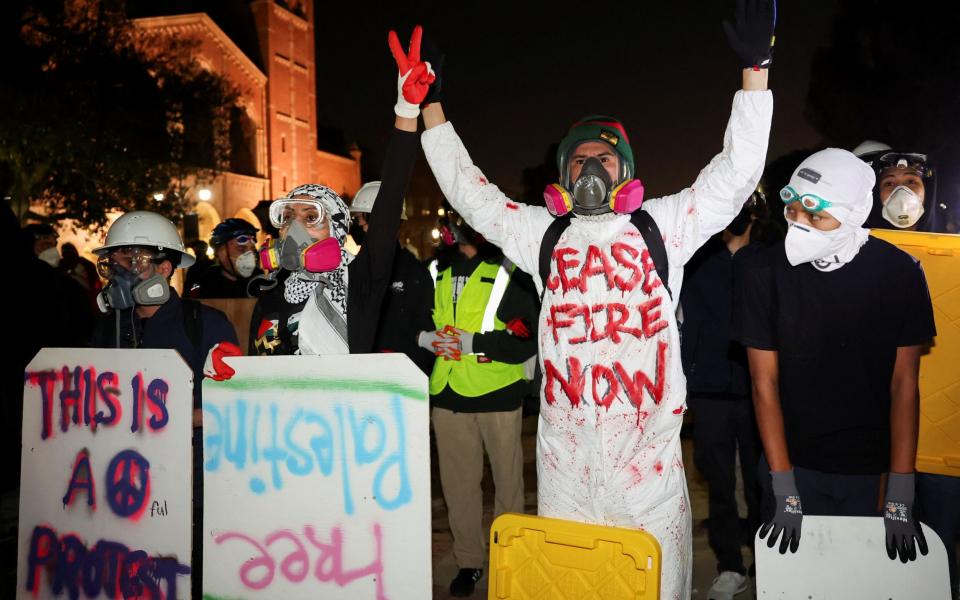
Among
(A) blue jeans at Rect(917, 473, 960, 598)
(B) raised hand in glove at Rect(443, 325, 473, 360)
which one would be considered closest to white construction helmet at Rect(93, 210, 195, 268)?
(B) raised hand in glove at Rect(443, 325, 473, 360)

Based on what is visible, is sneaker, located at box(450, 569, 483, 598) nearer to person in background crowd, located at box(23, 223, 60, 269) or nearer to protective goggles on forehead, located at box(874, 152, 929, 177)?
protective goggles on forehead, located at box(874, 152, 929, 177)

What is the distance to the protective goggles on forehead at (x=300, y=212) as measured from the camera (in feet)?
10.8

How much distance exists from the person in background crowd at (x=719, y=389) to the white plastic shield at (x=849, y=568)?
6.64 feet

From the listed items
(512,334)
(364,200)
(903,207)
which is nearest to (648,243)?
(903,207)

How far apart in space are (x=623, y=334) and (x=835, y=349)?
82 centimetres

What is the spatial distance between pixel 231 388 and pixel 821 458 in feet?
7.57

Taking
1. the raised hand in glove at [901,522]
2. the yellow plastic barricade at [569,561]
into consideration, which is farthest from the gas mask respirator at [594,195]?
the raised hand in glove at [901,522]

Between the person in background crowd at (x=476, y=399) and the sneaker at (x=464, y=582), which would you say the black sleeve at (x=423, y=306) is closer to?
the person in background crowd at (x=476, y=399)

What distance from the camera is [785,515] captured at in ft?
9.34

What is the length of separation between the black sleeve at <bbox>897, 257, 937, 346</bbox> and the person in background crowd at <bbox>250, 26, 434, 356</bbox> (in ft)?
6.38

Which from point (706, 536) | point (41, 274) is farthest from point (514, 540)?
point (41, 274)

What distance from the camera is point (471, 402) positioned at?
4934mm

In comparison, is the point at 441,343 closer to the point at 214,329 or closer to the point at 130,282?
the point at 214,329

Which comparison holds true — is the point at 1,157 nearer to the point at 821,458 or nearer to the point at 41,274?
the point at 41,274
